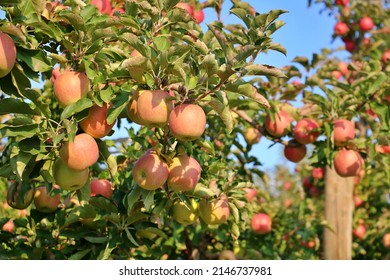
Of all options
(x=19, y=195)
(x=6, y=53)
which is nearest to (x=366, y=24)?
(x=19, y=195)

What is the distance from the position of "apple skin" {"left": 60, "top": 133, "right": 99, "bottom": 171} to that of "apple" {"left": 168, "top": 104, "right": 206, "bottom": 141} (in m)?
0.29

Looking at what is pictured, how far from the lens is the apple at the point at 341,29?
597cm

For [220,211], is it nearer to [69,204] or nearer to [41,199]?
[41,199]

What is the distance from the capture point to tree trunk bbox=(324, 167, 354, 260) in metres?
4.67

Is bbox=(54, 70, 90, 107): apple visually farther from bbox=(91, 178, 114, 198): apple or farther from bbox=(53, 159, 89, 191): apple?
bbox=(91, 178, 114, 198): apple

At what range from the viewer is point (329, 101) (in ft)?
11.0

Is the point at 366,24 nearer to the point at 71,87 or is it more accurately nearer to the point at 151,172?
the point at 151,172

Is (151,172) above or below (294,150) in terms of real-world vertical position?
below

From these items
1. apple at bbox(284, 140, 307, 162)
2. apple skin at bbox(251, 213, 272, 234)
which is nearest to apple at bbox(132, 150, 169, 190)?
apple at bbox(284, 140, 307, 162)

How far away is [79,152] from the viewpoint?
1.93 metres

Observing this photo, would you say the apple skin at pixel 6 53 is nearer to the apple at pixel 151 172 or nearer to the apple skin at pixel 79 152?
the apple skin at pixel 79 152

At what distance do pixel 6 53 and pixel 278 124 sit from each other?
1929 mm

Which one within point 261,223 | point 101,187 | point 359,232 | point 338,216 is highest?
point 359,232
